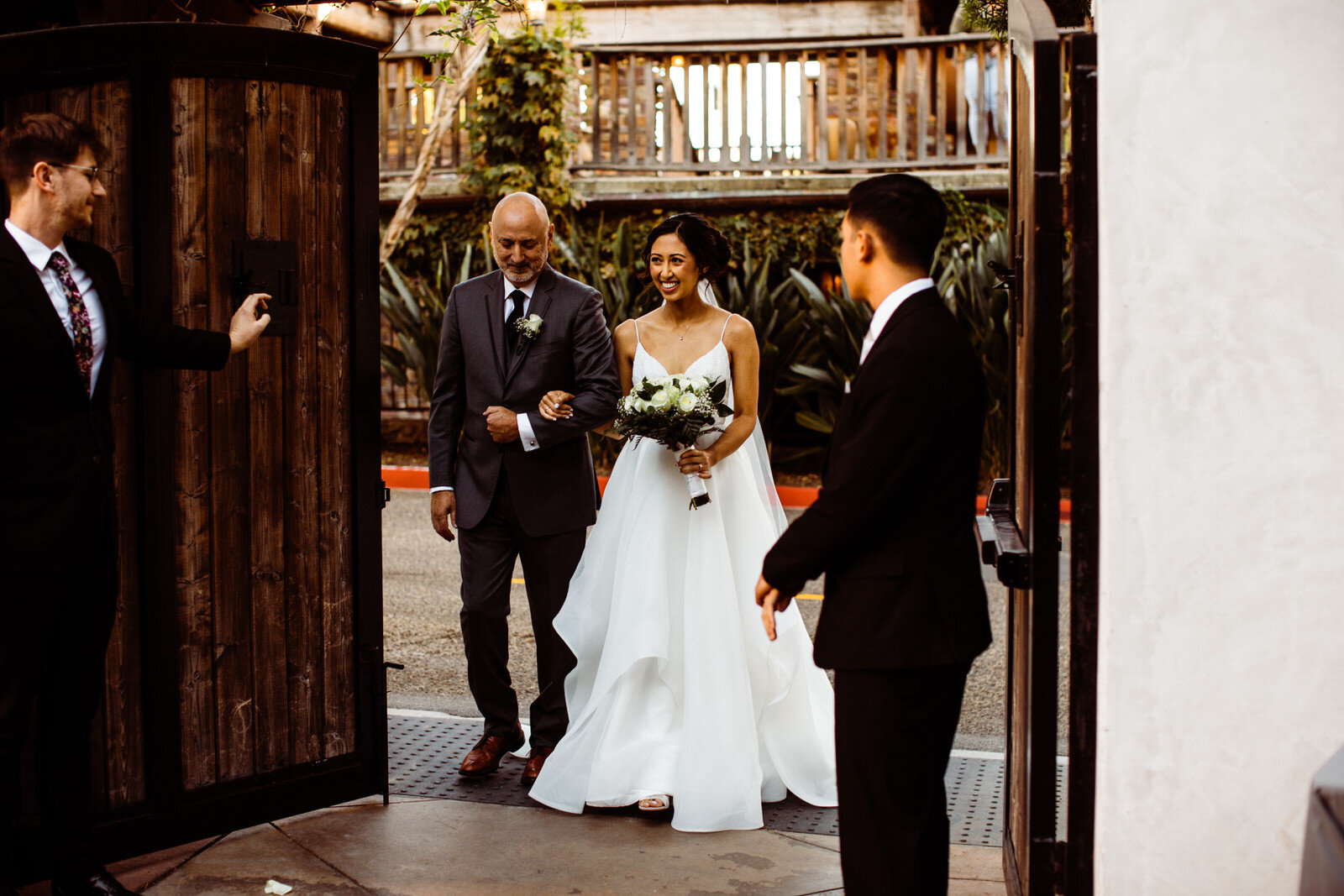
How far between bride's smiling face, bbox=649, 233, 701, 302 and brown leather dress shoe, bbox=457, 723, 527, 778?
5.52ft

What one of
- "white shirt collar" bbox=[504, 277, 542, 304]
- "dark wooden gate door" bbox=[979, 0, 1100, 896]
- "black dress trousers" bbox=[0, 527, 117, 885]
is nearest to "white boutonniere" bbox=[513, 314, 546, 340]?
"white shirt collar" bbox=[504, 277, 542, 304]

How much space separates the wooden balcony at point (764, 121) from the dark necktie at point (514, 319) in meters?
9.24

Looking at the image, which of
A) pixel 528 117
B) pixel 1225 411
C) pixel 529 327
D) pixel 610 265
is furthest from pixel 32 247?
pixel 528 117

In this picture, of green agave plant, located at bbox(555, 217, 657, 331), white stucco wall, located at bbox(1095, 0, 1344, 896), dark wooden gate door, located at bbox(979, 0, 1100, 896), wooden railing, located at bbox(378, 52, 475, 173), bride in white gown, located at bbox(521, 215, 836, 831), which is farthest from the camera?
wooden railing, located at bbox(378, 52, 475, 173)

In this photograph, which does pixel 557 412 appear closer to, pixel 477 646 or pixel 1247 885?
pixel 477 646

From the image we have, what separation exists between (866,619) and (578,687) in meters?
2.13

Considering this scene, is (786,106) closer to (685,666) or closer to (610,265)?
(610,265)

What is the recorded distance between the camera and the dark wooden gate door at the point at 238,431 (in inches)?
145

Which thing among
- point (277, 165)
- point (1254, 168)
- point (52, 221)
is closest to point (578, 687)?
point (277, 165)

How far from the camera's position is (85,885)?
339 centimetres

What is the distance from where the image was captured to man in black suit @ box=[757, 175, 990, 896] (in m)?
2.58

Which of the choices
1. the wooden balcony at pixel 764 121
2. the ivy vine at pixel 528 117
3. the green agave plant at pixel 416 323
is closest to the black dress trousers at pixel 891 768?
the green agave plant at pixel 416 323

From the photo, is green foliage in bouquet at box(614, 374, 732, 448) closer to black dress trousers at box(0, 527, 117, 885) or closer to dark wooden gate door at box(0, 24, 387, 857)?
dark wooden gate door at box(0, 24, 387, 857)

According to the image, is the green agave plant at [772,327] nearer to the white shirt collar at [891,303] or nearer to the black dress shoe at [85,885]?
the black dress shoe at [85,885]
